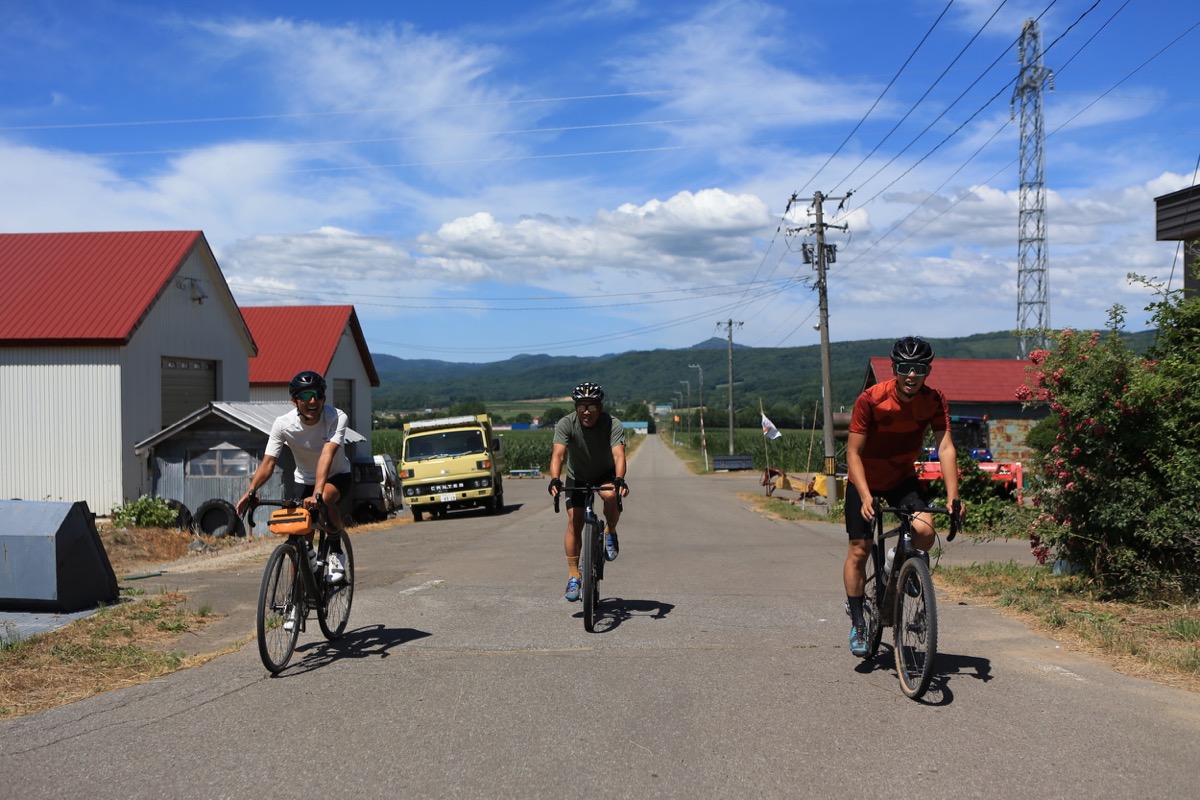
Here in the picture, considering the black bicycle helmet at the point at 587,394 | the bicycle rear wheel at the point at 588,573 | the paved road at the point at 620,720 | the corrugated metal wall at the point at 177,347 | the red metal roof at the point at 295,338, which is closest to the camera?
the paved road at the point at 620,720

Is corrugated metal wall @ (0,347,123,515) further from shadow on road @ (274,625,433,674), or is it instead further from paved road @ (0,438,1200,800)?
shadow on road @ (274,625,433,674)

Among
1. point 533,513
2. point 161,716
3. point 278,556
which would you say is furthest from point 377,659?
point 533,513

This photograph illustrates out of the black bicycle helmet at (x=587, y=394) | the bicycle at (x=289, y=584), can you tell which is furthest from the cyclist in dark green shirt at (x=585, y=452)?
the bicycle at (x=289, y=584)

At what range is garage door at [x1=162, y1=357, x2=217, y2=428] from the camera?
2622cm

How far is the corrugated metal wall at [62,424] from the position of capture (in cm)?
2348

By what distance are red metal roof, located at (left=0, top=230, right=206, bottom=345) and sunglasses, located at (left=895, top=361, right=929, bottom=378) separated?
2142 centimetres

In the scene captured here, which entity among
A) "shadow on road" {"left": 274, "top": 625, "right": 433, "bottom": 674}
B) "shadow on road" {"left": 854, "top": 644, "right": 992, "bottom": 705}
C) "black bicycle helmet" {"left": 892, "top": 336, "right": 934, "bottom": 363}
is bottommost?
"shadow on road" {"left": 274, "top": 625, "right": 433, "bottom": 674}

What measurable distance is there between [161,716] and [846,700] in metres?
3.63

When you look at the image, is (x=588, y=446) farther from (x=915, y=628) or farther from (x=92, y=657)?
(x=92, y=657)

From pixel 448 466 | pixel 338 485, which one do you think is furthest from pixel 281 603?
pixel 448 466

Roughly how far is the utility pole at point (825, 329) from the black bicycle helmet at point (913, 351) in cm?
2339

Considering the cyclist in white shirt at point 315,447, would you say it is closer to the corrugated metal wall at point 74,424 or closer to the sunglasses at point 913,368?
the sunglasses at point 913,368

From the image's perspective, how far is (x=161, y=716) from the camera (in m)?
5.43

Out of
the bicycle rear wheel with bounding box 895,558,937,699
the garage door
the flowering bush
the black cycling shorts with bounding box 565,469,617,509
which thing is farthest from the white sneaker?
the garage door
